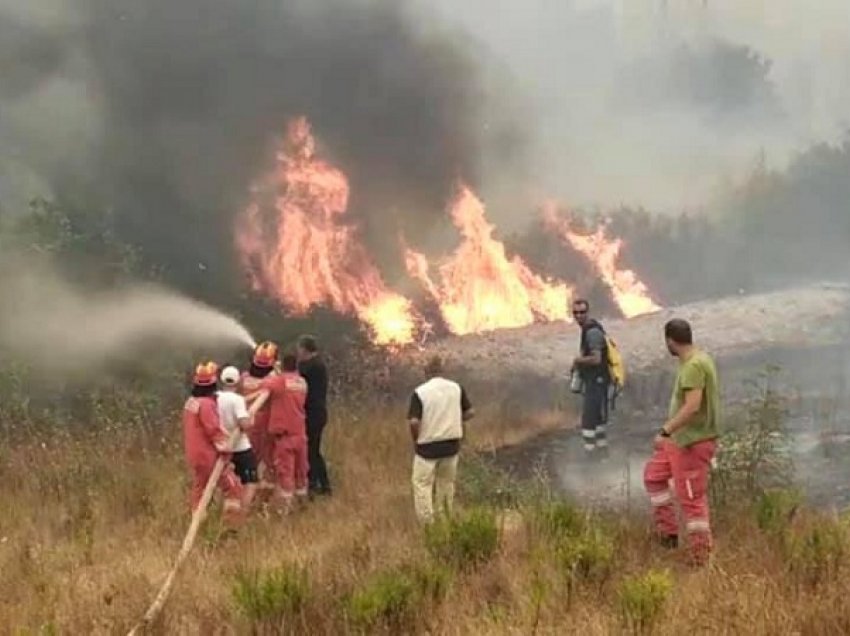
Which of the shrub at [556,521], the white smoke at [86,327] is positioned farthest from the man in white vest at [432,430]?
the white smoke at [86,327]

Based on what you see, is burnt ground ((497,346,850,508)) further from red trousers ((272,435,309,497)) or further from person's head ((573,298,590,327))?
red trousers ((272,435,309,497))

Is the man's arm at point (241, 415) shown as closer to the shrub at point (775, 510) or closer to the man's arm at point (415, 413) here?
the man's arm at point (415, 413)

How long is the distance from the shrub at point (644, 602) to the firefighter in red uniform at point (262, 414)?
4.21 m

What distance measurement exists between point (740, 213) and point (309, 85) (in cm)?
1056

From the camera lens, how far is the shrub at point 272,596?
5.46m

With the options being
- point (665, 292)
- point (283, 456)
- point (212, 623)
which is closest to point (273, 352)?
point (283, 456)

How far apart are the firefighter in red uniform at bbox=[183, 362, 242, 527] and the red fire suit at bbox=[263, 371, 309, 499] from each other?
69cm

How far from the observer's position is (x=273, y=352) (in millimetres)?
8844

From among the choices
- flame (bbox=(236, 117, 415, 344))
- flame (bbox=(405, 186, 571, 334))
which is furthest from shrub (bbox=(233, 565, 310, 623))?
flame (bbox=(405, 186, 571, 334))

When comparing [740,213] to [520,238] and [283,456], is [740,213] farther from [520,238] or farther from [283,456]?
[283,456]

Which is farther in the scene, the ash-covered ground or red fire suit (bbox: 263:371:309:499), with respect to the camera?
the ash-covered ground

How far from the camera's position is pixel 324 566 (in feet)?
21.0

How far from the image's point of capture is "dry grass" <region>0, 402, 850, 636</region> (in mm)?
5238

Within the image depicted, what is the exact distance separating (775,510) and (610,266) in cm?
1348
